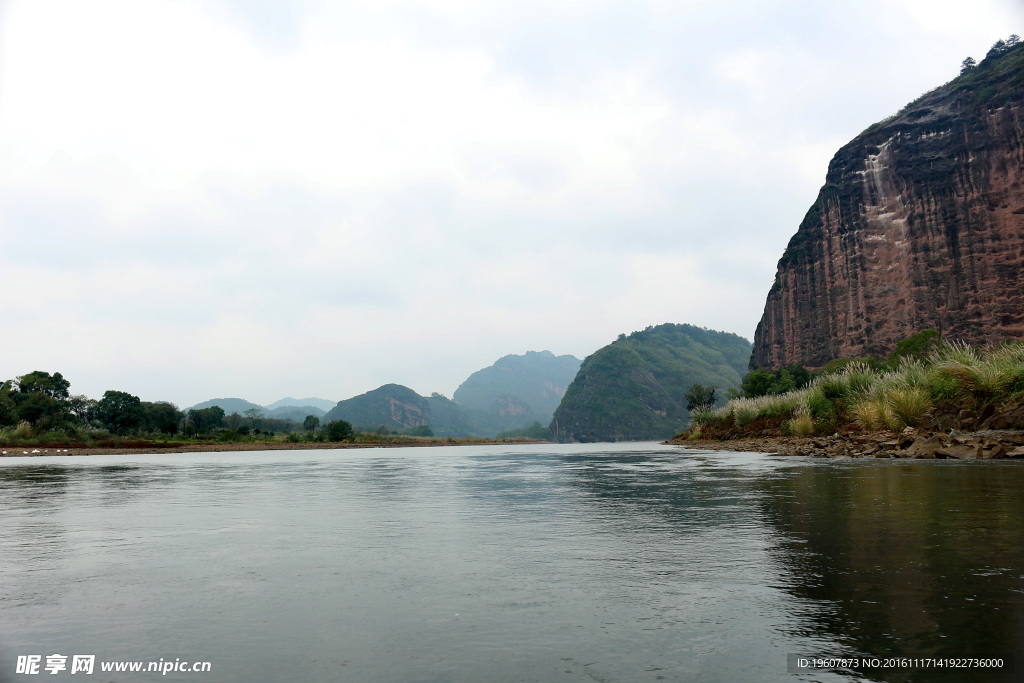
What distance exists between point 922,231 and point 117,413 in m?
136

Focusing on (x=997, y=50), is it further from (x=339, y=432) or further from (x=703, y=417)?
(x=339, y=432)

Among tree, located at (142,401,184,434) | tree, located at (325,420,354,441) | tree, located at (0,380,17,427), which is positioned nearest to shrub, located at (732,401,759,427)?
tree, located at (0,380,17,427)

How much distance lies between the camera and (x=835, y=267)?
374ft

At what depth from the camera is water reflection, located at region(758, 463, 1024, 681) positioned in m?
4.05

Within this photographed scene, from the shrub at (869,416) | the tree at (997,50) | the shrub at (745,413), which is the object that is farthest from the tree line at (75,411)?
the tree at (997,50)

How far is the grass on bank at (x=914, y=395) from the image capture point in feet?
78.9

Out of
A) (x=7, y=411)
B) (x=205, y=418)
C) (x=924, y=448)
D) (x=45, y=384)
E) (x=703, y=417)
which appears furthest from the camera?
(x=205, y=418)

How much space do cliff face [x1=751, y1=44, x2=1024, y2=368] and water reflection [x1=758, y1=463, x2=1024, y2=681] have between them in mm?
99377

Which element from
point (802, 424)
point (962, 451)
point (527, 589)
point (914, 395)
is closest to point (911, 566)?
point (527, 589)

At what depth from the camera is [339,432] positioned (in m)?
136

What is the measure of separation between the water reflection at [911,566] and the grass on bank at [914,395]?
1499 cm

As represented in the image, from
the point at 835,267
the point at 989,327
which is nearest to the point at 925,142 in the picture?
the point at 835,267

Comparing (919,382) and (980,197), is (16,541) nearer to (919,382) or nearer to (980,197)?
(919,382)

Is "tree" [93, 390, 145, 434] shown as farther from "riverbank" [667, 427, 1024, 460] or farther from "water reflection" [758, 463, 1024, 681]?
"water reflection" [758, 463, 1024, 681]
